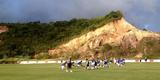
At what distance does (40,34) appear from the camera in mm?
174625

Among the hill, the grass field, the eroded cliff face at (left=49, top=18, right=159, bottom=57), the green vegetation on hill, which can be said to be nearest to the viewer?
the grass field

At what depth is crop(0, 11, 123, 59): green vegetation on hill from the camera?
156m

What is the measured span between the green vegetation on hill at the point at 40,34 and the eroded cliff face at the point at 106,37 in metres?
2.95

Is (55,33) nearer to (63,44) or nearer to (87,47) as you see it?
(63,44)

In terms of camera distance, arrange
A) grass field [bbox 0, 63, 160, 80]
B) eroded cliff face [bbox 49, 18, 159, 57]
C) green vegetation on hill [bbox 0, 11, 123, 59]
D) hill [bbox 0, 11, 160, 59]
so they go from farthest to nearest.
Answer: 1. green vegetation on hill [bbox 0, 11, 123, 59]
2. eroded cliff face [bbox 49, 18, 159, 57]
3. hill [bbox 0, 11, 160, 59]
4. grass field [bbox 0, 63, 160, 80]

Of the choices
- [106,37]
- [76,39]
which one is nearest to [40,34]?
[76,39]

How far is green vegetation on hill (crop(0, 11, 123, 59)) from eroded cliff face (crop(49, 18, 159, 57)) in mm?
2946

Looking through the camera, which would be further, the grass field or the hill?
the hill

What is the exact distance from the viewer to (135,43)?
5482 inches

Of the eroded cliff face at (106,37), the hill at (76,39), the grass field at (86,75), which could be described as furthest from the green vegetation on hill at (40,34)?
the grass field at (86,75)

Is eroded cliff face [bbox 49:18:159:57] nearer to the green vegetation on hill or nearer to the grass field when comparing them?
the green vegetation on hill

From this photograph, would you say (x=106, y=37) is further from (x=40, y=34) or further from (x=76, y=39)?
(x=40, y=34)

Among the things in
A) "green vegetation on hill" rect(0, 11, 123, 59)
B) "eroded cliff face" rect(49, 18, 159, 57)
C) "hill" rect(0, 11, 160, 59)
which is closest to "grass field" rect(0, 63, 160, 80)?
"hill" rect(0, 11, 160, 59)

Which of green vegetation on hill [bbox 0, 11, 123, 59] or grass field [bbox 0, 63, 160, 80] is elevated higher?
green vegetation on hill [bbox 0, 11, 123, 59]
